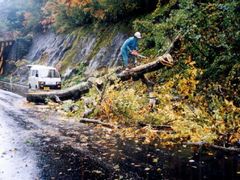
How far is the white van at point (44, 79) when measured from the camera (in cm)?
2152

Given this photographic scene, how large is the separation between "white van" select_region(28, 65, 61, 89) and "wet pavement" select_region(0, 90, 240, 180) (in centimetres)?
1106

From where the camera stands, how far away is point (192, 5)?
39.8 ft

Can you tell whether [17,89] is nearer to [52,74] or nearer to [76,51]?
[76,51]

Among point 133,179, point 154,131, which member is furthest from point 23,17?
point 133,179

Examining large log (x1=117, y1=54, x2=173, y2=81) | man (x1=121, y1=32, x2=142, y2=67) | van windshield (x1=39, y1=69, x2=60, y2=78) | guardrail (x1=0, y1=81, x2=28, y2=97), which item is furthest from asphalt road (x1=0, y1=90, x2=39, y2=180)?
guardrail (x1=0, y1=81, x2=28, y2=97)

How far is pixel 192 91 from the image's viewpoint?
34.3 ft

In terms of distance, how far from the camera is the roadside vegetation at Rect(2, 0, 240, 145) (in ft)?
28.0

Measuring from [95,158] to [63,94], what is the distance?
9.26 metres

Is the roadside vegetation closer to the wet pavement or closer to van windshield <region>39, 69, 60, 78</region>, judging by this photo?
the wet pavement

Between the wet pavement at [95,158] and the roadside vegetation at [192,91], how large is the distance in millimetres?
629

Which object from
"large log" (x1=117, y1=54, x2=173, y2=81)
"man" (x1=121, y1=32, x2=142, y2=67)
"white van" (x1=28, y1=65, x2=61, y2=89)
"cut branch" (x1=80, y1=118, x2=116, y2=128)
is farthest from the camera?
"white van" (x1=28, y1=65, x2=61, y2=89)

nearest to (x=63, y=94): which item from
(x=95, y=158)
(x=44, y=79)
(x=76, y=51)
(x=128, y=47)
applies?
(x=128, y=47)

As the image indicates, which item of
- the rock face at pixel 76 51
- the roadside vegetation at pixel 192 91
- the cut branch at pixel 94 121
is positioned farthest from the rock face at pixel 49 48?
the cut branch at pixel 94 121

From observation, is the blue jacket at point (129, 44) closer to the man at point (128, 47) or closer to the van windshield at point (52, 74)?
the man at point (128, 47)
